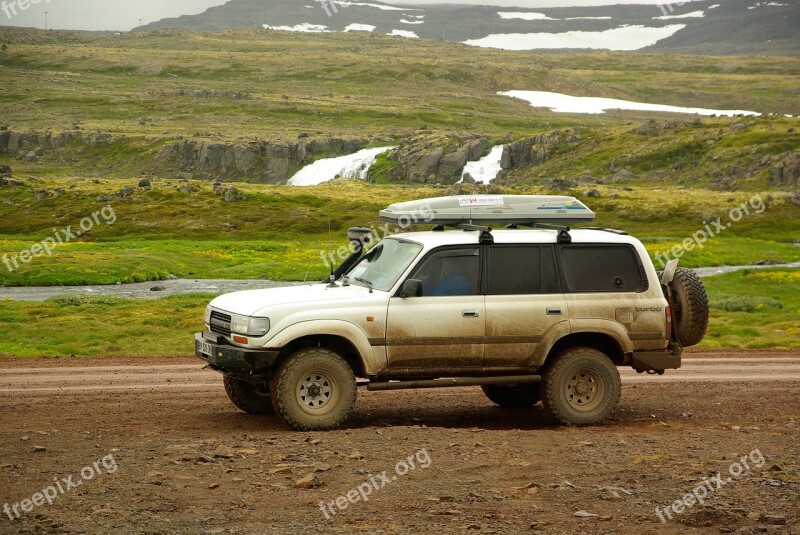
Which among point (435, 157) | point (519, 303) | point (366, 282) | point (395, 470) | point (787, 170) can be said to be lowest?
point (787, 170)

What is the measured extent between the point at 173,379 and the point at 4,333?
11173 mm

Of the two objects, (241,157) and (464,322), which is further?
(241,157)

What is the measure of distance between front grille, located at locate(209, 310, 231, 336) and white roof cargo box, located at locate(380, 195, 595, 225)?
2.67m

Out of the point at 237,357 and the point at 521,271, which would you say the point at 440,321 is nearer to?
the point at 521,271

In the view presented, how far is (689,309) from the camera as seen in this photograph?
44.6 feet

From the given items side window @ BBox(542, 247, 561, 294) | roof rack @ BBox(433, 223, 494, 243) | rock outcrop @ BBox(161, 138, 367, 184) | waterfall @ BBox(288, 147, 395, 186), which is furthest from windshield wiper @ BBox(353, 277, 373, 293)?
rock outcrop @ BBox(161, 138, 367, 184)

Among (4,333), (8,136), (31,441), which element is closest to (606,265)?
(31,441)

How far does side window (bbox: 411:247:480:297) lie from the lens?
1277cm

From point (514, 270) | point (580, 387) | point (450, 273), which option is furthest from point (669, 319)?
point (450, 273)

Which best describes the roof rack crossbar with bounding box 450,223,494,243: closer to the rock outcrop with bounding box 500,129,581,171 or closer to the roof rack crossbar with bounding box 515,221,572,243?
the roof rack crossbar with bounding box 515,221,572,243

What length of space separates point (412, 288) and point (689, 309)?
13.6 ft

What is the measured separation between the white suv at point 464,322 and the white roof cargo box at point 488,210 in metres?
0.03

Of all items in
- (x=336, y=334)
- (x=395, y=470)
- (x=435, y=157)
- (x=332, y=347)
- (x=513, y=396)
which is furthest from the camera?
(x=435, y=157)

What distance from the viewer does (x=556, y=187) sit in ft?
291
